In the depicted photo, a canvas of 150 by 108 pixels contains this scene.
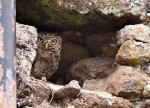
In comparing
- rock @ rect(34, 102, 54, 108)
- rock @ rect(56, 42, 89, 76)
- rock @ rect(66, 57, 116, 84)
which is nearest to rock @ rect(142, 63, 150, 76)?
rock @ rect(66, 57, 116, 84)

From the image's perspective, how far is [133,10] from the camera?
2568 millimetres

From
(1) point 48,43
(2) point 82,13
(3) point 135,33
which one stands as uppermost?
(2) point 82,13

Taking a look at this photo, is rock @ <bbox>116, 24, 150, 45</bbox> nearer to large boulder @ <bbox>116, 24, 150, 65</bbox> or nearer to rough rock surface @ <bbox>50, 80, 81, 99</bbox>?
large boulder @ <bbox>116, 24, 150, 65</bbox>

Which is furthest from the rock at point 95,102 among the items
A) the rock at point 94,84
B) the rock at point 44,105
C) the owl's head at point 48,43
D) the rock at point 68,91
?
the owl's head at point 48,43

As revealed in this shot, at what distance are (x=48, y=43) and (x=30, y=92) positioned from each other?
39.8 inches

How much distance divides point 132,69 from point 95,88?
0.35m

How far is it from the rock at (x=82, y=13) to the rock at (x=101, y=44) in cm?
14

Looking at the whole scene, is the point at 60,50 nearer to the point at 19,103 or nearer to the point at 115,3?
the point at 115,3

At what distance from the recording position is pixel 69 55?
3068 millimetres

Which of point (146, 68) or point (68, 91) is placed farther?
point (146, 68)

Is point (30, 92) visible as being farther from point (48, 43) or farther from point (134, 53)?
point (48, 43)

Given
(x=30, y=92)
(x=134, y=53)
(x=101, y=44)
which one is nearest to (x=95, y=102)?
(x=30, y=92)

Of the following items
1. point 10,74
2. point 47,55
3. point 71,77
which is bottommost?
point 71,77

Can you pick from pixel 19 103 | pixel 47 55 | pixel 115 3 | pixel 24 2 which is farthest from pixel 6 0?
pixel 47 55
